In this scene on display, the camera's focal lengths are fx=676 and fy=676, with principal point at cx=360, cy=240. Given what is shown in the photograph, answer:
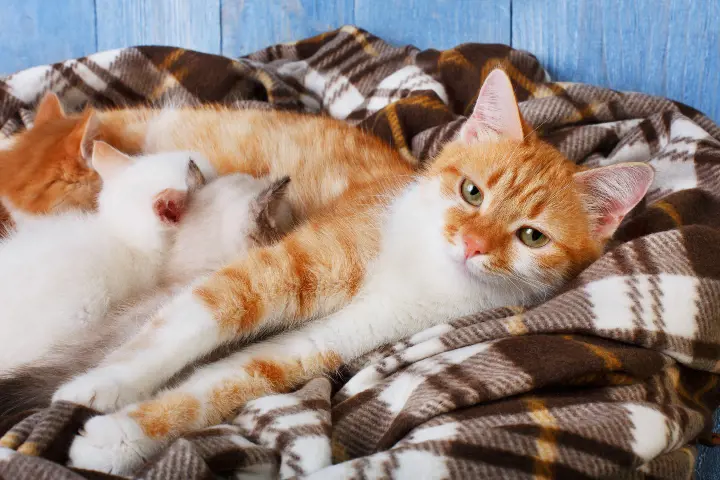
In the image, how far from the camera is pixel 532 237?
1.28m

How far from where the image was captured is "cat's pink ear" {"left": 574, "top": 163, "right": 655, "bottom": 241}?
1232 millimetres

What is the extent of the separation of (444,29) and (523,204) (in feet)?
3.68

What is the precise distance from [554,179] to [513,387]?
475mm

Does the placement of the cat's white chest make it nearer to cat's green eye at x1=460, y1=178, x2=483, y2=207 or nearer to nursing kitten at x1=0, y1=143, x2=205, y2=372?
cat's green eye at x1=460, y1=178, x2=483, y2=207

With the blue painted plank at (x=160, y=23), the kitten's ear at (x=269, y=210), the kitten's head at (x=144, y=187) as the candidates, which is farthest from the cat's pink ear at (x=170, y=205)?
the blue painted plank at (x=160, y=23)

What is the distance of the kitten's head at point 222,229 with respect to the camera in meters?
1.41

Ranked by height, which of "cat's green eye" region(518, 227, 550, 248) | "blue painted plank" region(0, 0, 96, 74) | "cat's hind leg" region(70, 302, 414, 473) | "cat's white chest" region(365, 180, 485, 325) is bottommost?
"cat's hind leg" region(70, 302, 414, 473)

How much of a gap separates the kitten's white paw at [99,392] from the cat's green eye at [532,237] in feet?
2.42

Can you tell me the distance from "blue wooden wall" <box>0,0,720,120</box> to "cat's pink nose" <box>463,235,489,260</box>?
100cm

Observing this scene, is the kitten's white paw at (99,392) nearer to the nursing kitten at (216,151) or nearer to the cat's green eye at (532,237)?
the nursing kitten at (216,151)

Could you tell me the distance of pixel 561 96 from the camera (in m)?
1.83

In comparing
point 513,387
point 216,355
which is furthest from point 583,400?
point 216,355

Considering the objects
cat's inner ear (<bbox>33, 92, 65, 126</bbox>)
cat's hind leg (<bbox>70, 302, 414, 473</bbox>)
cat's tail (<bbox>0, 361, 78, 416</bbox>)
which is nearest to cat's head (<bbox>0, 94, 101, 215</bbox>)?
cat's inner ear (<bbox>33, 92, 65, 126</bbox>)

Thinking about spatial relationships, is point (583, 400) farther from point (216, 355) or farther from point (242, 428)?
point (216, 355)
